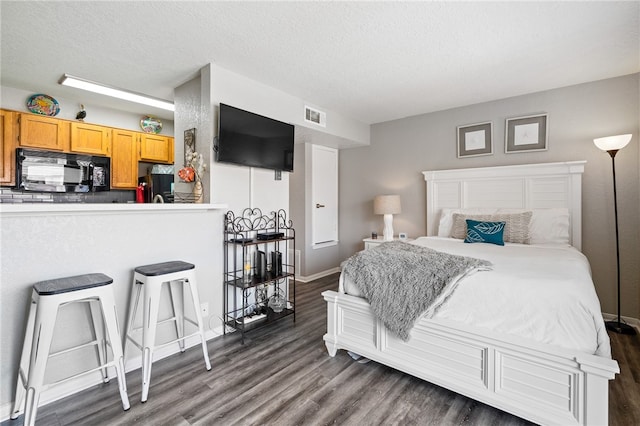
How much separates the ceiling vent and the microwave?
2.65m

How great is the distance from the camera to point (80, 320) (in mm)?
1967

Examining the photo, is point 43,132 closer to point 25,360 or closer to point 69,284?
point 69,284

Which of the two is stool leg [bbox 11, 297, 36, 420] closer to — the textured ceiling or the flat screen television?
the flat screen television

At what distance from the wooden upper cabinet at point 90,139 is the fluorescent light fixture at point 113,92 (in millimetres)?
582

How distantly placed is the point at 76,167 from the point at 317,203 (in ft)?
10.3

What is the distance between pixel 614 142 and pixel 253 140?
11.4 ft

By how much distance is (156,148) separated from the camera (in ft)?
14.0

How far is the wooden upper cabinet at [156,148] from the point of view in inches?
164

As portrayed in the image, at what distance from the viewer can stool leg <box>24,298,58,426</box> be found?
4.97 feet

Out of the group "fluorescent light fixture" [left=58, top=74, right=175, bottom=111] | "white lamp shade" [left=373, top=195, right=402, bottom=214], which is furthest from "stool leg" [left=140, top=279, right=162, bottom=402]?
"white lamp shade" [left=373, top=195, right=402, bottom=214]

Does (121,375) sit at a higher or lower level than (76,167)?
lower

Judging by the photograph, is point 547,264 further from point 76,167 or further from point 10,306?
point 76,167

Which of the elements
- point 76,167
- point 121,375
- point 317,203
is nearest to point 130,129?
point 76,167

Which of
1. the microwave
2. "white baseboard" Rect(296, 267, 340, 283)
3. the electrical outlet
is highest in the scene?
the microwave
